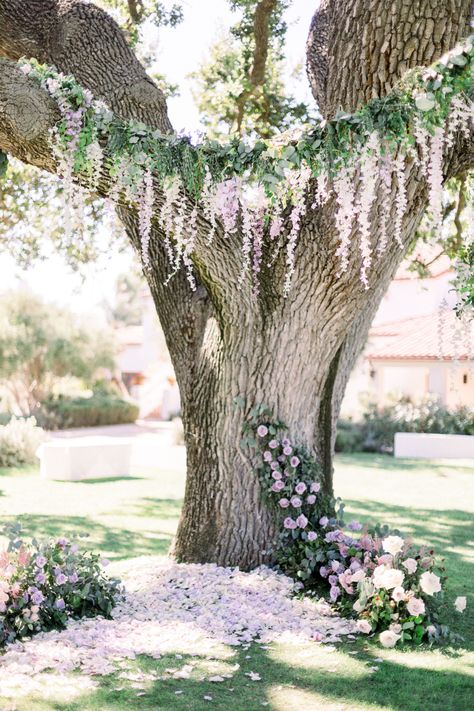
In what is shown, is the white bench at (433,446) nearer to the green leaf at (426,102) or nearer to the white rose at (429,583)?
the white rose at (429,583)

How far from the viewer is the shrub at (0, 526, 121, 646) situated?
197 inches

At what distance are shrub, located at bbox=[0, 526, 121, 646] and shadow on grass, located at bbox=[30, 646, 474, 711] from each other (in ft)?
2.76

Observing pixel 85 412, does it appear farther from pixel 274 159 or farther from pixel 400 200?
pixel 274 159

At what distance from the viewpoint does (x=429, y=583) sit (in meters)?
5.04

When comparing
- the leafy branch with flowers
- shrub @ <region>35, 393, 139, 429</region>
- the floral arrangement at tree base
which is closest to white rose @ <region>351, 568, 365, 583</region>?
the floral arrangement at tree base

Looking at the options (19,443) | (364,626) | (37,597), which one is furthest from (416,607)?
(19,443)

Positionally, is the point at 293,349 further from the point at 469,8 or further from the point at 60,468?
the point at 60,468

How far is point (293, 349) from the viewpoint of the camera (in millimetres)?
6266

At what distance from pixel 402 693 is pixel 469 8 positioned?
453 cm

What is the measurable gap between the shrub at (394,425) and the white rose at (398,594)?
51.1 feet

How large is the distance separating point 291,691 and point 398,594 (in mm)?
1173

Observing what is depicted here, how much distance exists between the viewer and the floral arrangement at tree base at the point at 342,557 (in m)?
5.15

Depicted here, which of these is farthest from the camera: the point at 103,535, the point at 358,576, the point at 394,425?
the point at 394,425

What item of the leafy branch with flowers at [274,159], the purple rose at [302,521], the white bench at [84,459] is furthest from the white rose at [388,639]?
the white bench at [84,459]
